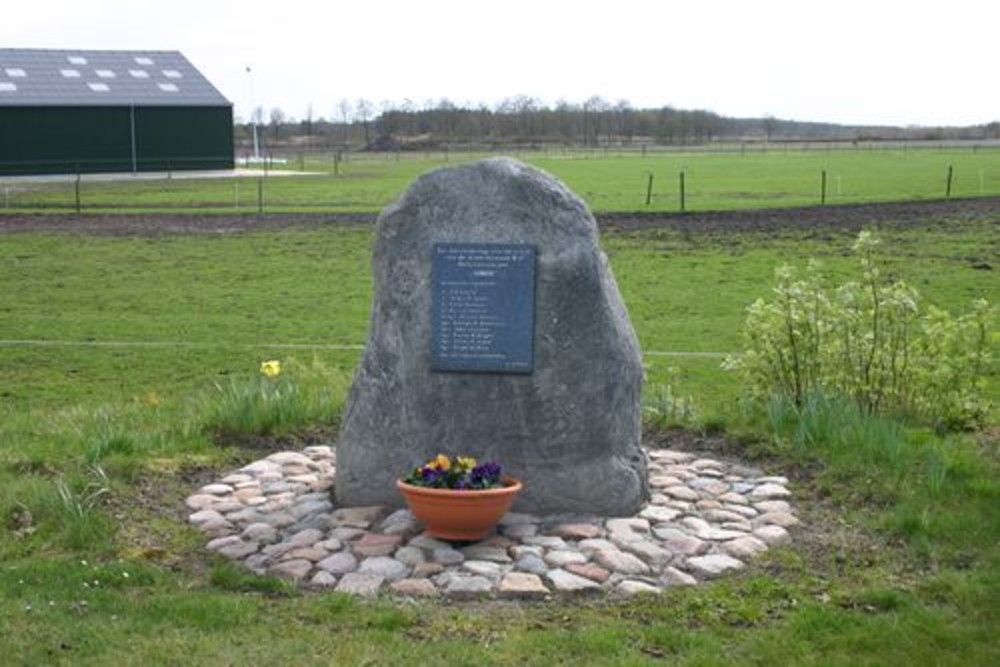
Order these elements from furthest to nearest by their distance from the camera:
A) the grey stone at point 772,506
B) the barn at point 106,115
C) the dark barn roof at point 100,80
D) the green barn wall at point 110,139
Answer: the dark barn roof at point 100,80 → the barn at point 106,115 → the green barn wall at point 110,139 → the grey stone at point 772,506

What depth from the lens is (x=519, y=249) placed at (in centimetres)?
782

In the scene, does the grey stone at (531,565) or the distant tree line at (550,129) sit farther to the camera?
the distant tree line at (550,129)

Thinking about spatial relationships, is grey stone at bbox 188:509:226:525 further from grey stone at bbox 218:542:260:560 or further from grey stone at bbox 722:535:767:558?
grey stone at bbox 722:535:767:558

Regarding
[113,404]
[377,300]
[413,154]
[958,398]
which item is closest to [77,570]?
[377,300]

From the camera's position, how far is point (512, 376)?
25.8 ft

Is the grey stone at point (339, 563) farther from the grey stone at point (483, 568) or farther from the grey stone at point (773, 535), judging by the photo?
the grey stone at point (773, 535)

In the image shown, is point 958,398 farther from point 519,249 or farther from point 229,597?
point 229,597

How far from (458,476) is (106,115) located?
58.1 metres

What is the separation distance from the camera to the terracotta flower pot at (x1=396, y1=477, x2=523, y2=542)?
6.87m

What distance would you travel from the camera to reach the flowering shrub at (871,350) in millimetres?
9594

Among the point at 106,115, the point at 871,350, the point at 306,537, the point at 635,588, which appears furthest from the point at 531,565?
the point at 106,115

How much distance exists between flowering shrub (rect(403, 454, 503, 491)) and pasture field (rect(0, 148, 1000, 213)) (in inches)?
1121

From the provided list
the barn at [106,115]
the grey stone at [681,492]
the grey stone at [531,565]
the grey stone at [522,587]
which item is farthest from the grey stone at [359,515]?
the barn at [106,115]

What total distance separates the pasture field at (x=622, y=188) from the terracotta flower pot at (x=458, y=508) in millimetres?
28555
